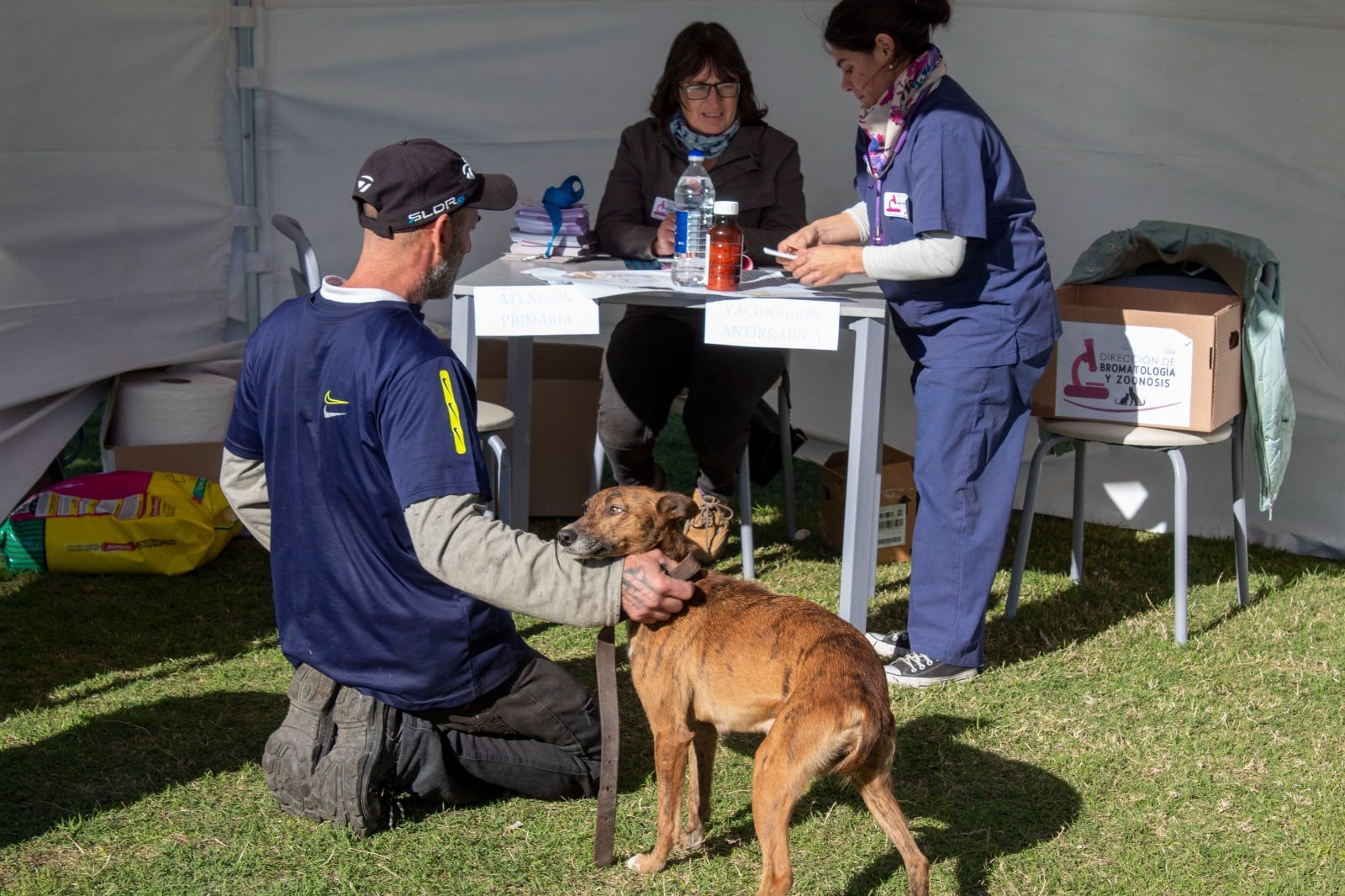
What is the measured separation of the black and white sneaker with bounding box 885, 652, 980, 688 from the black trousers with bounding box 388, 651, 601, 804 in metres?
1.16

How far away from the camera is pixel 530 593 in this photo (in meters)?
2.61

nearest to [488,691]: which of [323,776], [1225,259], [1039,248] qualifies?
[323,776]

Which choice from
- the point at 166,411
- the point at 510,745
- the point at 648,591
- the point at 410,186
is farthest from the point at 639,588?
the point at 166,411

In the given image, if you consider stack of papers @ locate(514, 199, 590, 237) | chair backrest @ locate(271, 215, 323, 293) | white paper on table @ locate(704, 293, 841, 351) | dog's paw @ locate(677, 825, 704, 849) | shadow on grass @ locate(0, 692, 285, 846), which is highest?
stack of papers @ locate(514, 199, 590, 237)

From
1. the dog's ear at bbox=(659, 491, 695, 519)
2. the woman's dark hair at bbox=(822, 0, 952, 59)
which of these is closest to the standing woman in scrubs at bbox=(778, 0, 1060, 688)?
the woman's dark hair at bbox=(822, 0, 952, 59)

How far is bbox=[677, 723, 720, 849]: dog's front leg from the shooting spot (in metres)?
3.02

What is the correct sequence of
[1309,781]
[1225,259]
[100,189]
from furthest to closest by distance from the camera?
1. [100,189]
2. [1225,259]
3. [1309,781]

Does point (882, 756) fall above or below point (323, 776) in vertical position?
above

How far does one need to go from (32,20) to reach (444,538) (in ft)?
11.0

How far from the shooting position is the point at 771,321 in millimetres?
3885

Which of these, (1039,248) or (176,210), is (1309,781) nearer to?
(1039,248)

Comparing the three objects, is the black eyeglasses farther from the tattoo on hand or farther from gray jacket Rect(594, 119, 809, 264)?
the tattoo on hand

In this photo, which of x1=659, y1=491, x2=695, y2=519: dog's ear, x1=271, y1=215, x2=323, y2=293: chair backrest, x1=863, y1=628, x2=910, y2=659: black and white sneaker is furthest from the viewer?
x1=271, y1=215, x2=323, y2=293: chair backrest

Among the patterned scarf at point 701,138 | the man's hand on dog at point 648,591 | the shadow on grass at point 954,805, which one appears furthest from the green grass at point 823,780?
the patterned scarf at point 701,138
